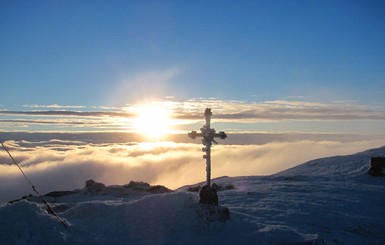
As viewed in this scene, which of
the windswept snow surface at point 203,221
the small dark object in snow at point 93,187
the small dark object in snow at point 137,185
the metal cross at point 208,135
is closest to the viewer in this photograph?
the windswept snow surface at point 203,221

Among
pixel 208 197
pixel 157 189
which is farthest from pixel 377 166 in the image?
pixel 208 197

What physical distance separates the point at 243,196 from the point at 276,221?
679 cm

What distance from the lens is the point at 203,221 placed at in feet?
58.3

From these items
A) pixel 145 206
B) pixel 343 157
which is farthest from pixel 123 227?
pixel 343 157

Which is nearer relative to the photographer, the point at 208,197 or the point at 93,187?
the point at 208,197

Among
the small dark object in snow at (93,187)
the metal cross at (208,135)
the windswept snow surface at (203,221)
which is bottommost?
the windswept snow surface at (203,221)

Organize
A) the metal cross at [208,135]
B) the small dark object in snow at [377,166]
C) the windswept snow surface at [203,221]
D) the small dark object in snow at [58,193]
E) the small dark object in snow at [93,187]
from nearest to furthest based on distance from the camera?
the windswept snow surface at [203,221] < the metal cross at [208,135] < the small dark object in snow at [93,187] < the small dark object in snow at [58,193] < the small dark object in snow at [377,166]

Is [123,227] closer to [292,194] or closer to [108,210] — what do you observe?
[108,210]

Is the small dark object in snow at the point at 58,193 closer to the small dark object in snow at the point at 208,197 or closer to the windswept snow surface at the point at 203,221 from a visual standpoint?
the windswept snow surface at the point at 203,221

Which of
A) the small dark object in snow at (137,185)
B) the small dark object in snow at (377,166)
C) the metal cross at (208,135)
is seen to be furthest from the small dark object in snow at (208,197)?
the small dark object in snow at (377,166)

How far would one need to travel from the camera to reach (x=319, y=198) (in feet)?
83.5

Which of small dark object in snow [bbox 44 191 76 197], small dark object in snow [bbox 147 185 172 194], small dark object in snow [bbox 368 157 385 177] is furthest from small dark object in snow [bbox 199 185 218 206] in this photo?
small dark object in snow [bbox 368 157 385 177]

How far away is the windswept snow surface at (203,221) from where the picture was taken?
15.6m

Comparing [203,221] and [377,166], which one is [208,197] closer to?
[203,221]
